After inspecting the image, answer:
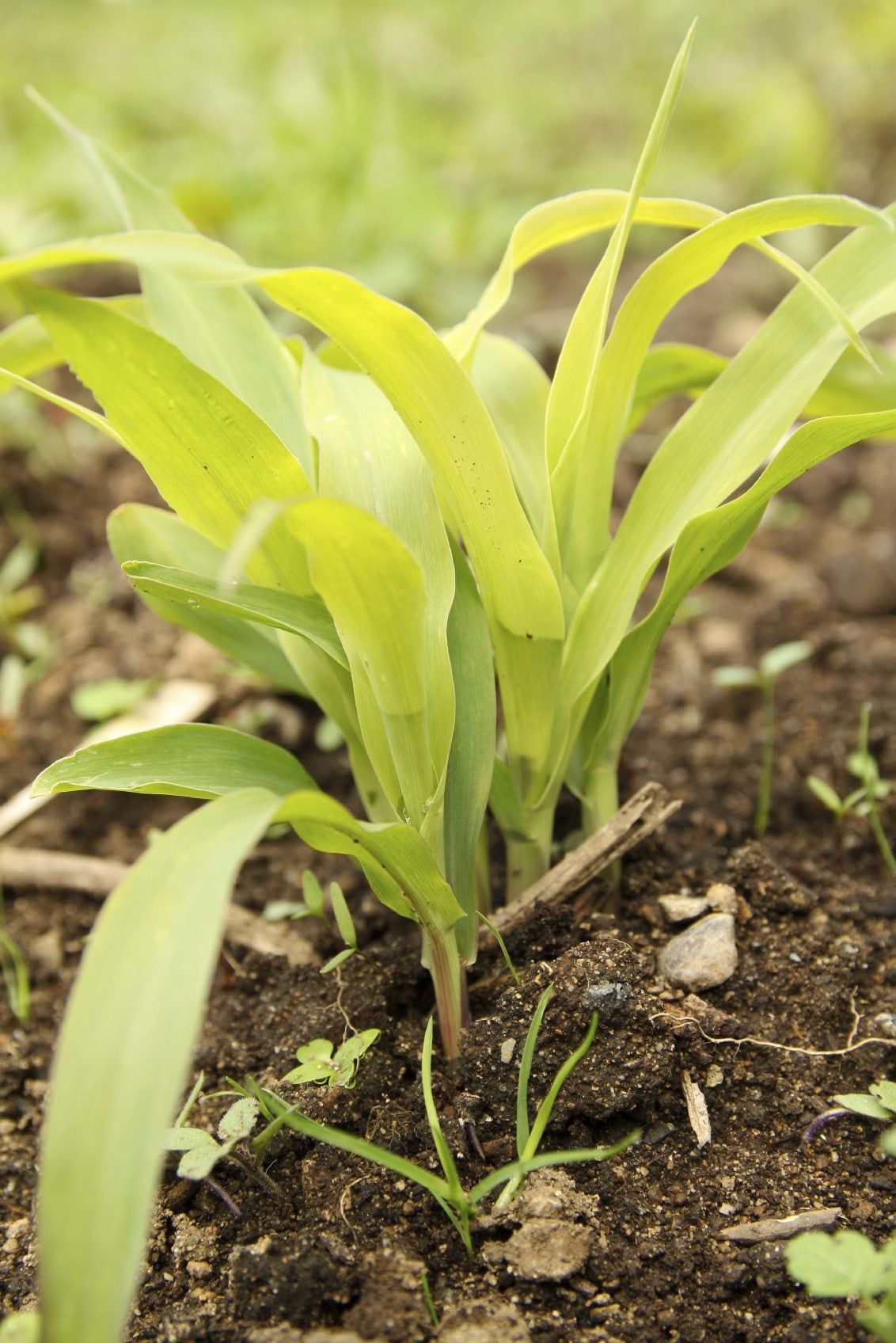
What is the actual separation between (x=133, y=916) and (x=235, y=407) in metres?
0.48

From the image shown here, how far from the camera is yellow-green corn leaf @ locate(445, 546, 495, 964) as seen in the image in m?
1.04

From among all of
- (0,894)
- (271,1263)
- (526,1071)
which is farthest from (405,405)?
(0,894)

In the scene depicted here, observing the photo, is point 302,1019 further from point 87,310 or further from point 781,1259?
point 87,310

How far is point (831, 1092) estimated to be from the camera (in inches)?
41.1

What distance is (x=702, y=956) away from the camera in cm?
111

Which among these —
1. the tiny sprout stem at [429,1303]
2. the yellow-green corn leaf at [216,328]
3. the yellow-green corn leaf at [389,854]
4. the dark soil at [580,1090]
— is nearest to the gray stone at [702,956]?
the dark soil at [580,1090]

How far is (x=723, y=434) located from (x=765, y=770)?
539 millimetres

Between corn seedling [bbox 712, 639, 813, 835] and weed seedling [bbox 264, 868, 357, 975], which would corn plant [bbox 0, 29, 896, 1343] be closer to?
weed seedling [bbox 264, 868, 357, 975]

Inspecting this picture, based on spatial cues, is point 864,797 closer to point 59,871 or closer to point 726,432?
point 726,432

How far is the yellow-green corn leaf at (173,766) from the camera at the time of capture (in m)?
0.92

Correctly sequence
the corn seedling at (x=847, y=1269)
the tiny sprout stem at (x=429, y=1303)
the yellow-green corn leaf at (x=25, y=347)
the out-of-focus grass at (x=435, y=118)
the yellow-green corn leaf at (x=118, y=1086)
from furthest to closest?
the out-of-focus grass at (x=435, y=118) → the yellow-green corn leaf at (x=25, y=347) → the tiny sprout stem at (x=429, y=1303) → the corn seedling at (x=847, y=1269) → the yellow-green corn leaf at (x=118, y=1086)

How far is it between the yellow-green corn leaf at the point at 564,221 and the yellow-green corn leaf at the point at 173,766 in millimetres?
459

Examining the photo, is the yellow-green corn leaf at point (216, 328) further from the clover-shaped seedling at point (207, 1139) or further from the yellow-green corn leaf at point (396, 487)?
the clover-shaped seedling at point (207, 1139)

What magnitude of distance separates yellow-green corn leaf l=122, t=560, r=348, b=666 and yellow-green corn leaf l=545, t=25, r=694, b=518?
29 cm
